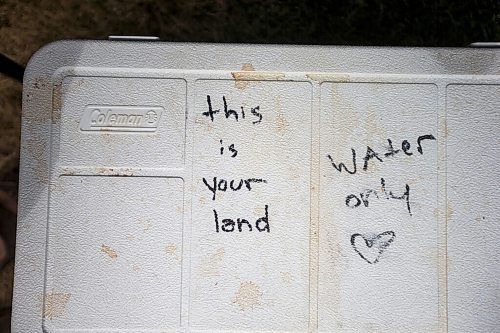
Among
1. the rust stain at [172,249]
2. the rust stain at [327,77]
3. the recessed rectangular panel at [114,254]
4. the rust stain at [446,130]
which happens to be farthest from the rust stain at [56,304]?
the rust stain at [446,130]

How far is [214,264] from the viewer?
2.89ft

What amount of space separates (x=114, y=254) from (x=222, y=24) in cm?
62

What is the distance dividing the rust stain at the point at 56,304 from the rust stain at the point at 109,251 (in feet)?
0.30

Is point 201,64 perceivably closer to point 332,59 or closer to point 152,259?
point 332,59

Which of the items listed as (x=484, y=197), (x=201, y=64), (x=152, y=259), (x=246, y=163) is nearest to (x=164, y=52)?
(x=201, y=64)

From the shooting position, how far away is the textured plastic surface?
0.88 metres

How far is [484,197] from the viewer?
2.90 ft

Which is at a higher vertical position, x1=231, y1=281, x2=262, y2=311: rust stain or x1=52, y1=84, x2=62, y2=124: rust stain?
x1=52, y1=84, x2=62, y2=124: rust stain

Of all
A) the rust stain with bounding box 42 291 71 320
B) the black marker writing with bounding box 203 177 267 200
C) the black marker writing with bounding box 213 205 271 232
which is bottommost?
the rust stain with bounding box 42 291 71 320

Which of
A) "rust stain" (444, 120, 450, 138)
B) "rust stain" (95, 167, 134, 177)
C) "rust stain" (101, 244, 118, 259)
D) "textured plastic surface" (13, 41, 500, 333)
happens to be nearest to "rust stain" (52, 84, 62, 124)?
"textured plastic surface" (13, 41, 500, 333)

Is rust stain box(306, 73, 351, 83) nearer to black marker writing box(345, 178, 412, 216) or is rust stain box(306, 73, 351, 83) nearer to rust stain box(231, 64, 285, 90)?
rust stain box(231, 64, 285, 90)

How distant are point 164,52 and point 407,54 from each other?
0.41m

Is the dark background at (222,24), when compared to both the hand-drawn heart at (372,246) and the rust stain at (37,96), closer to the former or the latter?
the rust stain at (37,96)

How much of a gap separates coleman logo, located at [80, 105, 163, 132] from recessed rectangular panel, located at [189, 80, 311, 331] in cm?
7
